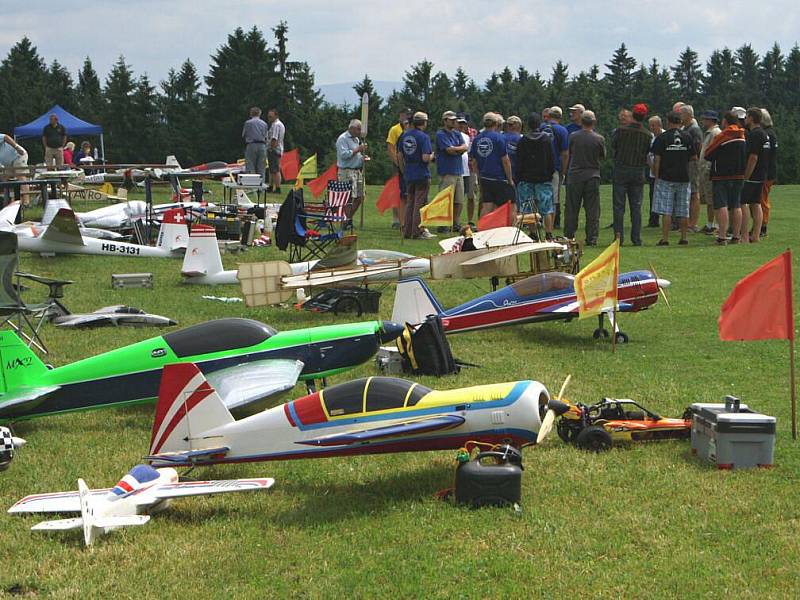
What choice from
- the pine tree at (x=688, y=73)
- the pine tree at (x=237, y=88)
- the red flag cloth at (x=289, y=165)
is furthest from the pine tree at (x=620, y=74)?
the red flag cloth at (x=289, y=165)

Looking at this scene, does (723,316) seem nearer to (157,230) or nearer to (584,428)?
(584,428)

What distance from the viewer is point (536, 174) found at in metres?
18.5

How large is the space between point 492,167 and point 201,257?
6.29 meters

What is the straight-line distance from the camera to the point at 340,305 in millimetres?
13984

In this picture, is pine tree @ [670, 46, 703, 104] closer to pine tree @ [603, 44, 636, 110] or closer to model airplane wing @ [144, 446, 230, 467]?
pine tree @ [603, 44, 636, 110]

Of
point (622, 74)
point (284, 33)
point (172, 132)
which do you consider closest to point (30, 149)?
point (172, 132)

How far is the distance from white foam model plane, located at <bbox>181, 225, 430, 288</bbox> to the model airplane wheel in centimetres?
614

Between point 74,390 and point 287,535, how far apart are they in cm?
338

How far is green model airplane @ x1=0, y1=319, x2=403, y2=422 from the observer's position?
8.98 m

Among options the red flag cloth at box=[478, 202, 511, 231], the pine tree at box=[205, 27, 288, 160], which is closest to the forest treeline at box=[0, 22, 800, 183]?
the pine tree at box=[205, 27, 288, 160]

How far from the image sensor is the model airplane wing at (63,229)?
18.7 meters

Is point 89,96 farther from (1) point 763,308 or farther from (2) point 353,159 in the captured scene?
(1) point 763,308

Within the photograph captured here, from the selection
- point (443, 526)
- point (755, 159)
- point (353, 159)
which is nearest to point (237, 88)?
point (353, 159)

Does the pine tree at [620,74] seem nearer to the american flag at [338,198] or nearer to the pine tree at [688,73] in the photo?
the pine tree at [688,73]
